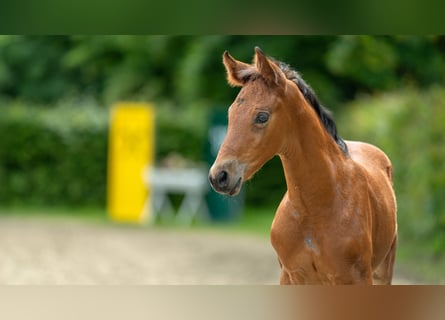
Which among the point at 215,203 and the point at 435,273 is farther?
the point at 215,203

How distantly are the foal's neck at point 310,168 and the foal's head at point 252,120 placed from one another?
95 millimetres

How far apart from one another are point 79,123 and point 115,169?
206 cm

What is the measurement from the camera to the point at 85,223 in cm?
1138

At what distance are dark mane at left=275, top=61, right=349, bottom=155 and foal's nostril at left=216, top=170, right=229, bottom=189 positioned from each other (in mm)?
348

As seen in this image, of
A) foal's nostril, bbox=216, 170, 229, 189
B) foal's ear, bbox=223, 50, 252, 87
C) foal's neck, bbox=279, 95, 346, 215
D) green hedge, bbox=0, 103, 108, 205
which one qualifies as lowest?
green hedge, bbox=0, 103, 108, 205

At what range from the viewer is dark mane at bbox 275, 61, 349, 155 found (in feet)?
6.06

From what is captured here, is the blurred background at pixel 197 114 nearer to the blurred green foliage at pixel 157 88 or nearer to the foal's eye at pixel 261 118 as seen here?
the blurred green foliage at pixel 157 88

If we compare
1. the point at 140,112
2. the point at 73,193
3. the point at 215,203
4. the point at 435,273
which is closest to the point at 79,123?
the point at 73,193

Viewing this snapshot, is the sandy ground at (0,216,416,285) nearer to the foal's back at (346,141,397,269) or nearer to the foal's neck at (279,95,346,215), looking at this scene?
the foal's back at (346,141,397,269)

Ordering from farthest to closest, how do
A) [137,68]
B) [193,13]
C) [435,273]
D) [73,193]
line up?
[137,68], [73,193], [435,273], [193,13]

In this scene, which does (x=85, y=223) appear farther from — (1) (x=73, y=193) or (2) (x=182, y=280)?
(2) (x=182, y=280)

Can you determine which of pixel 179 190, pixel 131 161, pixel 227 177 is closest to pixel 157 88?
pixel 179 190

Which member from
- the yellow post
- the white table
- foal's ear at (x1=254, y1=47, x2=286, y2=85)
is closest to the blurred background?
the white table

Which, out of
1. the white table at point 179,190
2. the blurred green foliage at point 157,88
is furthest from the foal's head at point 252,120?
the white table at point 179,190
